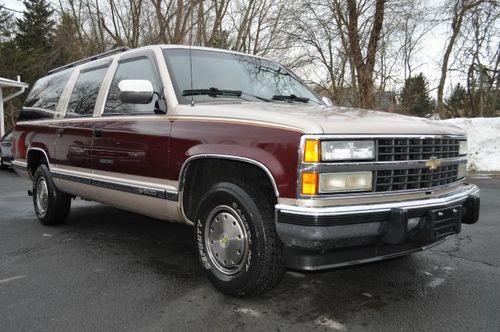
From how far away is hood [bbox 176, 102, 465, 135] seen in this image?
125 inches

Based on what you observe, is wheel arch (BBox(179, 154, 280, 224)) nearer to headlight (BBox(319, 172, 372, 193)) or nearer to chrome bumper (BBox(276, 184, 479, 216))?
chrome bumper (BBox(276, 184, 479, 216))

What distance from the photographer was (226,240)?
3.70 m

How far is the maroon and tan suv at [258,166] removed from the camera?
3129 millimetres

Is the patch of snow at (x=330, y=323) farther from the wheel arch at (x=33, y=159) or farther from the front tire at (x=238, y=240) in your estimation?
the wheel arch at (x=33, y=159)

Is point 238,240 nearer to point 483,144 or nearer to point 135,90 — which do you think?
point 135,90

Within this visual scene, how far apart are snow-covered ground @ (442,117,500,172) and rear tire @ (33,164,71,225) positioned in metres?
11.8

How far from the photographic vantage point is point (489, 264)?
4.63 m

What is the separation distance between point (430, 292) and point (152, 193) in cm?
236

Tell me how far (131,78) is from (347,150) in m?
2.56

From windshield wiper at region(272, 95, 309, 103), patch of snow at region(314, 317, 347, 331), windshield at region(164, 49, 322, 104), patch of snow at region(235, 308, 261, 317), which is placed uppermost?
windshield at region(164, 49, 322, 104)

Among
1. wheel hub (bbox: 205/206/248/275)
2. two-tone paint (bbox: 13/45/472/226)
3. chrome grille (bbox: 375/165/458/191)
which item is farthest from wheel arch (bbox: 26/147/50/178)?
chrome grille (bbox: 375/165/458/191)

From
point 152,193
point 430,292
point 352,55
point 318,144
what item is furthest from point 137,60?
point 352,55

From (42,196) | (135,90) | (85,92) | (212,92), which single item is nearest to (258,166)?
(212,92)

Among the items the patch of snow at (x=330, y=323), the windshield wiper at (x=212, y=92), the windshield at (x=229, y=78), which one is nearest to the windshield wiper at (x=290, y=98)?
the windshield at (x=229, y=78)
